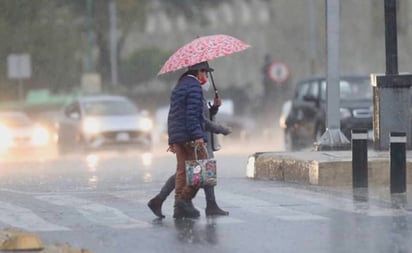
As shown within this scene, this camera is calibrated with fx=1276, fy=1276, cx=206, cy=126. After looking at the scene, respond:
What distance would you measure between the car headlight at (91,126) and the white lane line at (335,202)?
17008 mm

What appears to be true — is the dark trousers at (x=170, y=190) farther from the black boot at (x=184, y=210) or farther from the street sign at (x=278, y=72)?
the street sign at (x=278, y=72)

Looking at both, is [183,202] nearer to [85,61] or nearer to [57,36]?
[57,36]

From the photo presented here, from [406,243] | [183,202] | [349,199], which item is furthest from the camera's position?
[349,199]

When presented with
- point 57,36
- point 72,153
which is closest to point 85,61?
point 57,36

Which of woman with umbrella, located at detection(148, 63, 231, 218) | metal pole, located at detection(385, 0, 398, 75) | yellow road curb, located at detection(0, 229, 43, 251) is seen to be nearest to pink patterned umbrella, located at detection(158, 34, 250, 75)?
woman with umbrella, located at detection(148, 63, 231, 218)

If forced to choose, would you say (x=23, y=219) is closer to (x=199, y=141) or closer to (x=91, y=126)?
(x=199, y=141)

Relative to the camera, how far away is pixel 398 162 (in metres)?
14.8

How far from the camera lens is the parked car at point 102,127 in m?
32.7

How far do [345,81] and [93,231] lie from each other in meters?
16.0

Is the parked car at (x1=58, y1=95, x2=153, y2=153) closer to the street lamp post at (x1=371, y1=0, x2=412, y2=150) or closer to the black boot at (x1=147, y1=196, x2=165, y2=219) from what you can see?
the street lamp post at (x1=371, y1=0, x2=412, y2=150)

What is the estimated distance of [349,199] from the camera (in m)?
14.6

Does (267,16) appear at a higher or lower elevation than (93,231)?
higher

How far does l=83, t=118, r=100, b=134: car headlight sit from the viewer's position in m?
32.6

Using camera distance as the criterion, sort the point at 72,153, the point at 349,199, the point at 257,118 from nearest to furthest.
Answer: the point at 349,199 → the point at 72,153 → the point at 257,118
